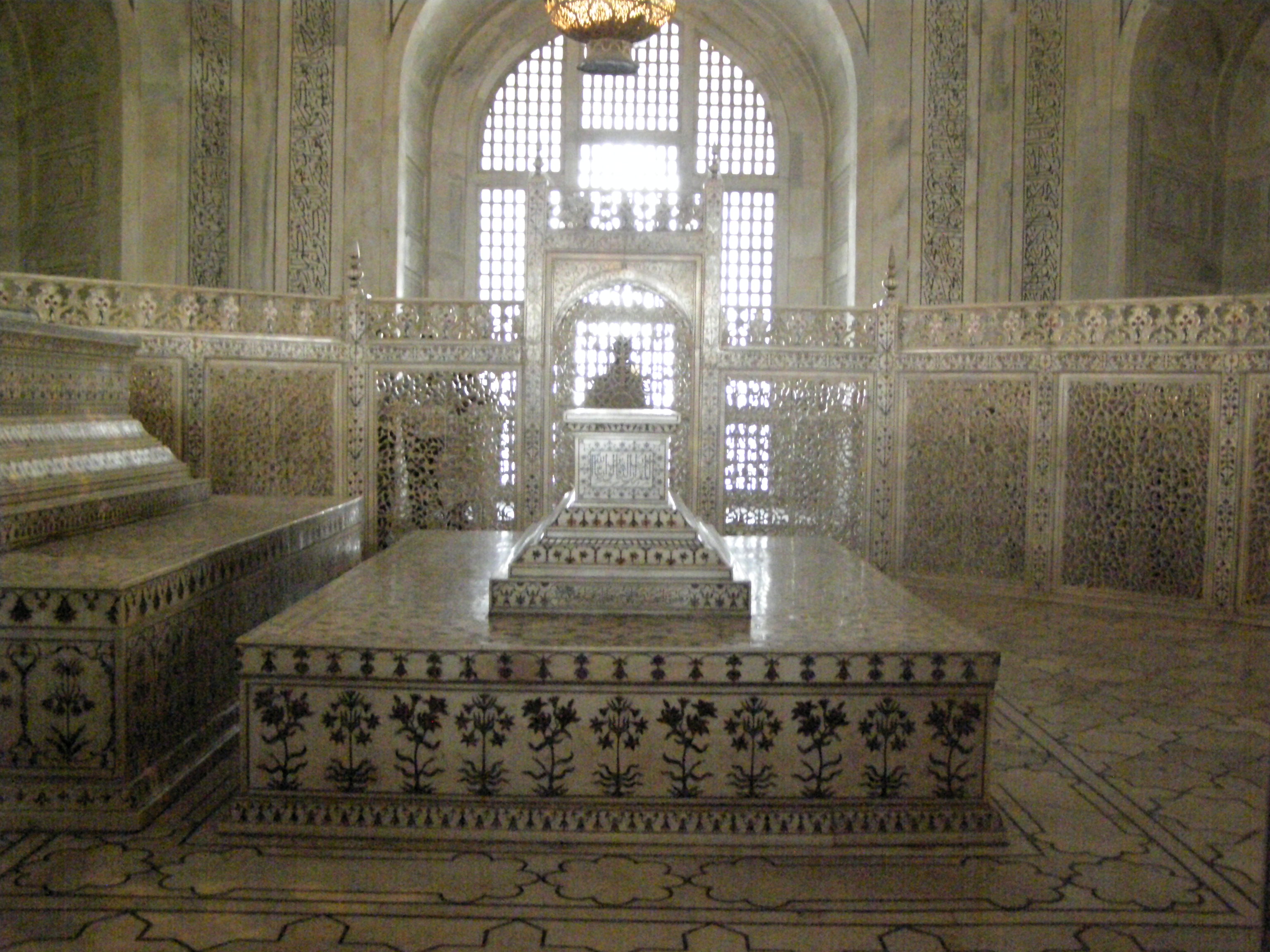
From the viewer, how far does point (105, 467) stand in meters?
5.25

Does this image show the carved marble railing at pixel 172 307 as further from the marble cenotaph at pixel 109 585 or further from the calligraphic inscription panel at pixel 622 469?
the calligraphic inscription panel at pixel 622 469

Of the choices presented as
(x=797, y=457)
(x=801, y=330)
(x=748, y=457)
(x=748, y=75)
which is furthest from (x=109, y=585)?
(x=748, y=75)

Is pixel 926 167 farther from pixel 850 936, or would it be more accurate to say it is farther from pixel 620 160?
pixel 850 936

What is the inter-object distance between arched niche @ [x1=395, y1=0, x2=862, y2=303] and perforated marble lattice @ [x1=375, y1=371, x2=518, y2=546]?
3.95 meters

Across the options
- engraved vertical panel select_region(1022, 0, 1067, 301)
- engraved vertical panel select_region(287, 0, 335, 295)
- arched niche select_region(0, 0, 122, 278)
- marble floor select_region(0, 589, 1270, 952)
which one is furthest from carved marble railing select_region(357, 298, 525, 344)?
marble floor select_region(0, 589, 1270, 952)

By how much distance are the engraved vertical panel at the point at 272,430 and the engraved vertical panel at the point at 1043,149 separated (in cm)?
575

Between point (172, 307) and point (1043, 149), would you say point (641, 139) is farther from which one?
point (172, 307)

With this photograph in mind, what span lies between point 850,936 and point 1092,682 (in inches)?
127

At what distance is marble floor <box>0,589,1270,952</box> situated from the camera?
2.81 meters

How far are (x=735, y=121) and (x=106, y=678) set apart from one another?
11127 millimetres

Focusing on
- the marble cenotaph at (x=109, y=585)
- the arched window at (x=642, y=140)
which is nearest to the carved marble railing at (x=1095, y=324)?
the marble cenotaph at (x=109, y=585)

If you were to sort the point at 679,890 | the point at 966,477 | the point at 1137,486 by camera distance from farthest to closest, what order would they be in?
the point at 966,477
the point at 1137,486
the point at 679,890

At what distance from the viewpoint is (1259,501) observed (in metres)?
7.14

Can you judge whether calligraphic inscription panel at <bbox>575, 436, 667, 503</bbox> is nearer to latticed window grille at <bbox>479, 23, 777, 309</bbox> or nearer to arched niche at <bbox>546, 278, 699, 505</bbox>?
arched niche at <bbox>546, 278, 699, 505</bbox>
